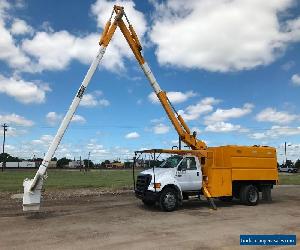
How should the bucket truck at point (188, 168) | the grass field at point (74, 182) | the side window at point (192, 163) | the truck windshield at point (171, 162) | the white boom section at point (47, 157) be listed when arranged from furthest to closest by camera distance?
1. the grass field at point (74, 182)
2. the side window at point (192, 163)
3. the truck windshield at point (171, 162)
4. the bucket truck at point (188, 168)
5. the white boom section at point (47, 157)

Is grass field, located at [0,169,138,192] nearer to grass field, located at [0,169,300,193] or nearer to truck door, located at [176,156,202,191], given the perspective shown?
grass field, located at [0,169,300,193]

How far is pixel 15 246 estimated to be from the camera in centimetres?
1097

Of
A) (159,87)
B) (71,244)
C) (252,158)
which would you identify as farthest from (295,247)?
(159,87)

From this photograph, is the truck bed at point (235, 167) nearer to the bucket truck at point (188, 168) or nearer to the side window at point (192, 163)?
the bucket truck at point (188, 168)

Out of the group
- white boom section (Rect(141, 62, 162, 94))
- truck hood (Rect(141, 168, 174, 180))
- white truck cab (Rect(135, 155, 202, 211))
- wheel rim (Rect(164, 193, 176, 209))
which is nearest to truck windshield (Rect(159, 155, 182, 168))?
white truck cab (Rect(135, 155, 202, 211))

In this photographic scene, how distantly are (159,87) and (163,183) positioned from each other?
5204 millimetres

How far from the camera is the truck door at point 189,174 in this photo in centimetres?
1872

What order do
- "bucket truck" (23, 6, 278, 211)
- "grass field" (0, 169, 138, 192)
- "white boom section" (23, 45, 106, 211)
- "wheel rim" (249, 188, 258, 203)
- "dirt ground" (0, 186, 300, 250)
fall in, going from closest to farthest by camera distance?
"dirt ground" (0, 186, 300, 250)
"white boom section" (23, 45, 106, 211)
"bucket truck" (23, 6, 278, 211)
"wheel rim" (249, 188, 258, 203)
"grass field" (0, 169, 138, 192)

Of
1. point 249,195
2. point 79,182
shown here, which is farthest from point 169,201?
point 79,182

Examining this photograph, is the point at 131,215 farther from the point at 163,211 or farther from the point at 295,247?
the point at 295,247

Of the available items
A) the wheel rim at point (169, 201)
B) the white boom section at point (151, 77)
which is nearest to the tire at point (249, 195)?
the wheel rim at point (169, 201)

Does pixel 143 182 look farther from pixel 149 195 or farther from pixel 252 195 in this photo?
pixel 252 195

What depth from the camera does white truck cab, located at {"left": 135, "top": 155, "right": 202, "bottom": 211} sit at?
17859mm

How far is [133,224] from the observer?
14383mm
